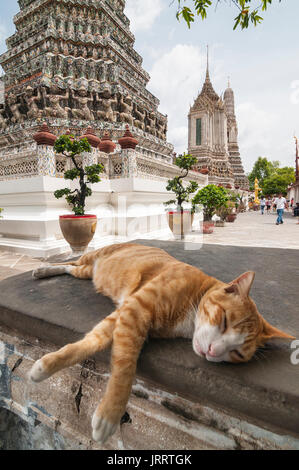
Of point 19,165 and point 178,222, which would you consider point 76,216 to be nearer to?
point 178,222

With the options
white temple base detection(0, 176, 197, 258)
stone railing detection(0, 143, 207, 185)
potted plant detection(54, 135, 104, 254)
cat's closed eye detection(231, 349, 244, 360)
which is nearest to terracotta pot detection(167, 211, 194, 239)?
white temple base detection(0, 176, 197, 258)

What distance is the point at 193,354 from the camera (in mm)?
909

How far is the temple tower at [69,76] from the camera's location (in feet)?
41.7

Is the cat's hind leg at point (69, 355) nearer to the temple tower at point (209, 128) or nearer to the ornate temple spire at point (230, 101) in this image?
the temple tower at point (209, 128)

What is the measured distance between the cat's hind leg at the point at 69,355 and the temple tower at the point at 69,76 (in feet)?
43.8

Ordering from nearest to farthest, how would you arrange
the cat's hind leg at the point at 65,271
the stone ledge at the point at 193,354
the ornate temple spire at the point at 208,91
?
the stone ledge at the point at 193,354
the cat's hind leg at the point at 65,271
the ornate temple spire at the point at 208,91

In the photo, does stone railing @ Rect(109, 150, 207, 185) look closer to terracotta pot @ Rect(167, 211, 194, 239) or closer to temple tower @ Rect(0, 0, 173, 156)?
terracotta pot @ Rect(167, 211, 194, 239)

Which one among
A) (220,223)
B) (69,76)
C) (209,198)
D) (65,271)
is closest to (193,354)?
(65,271)

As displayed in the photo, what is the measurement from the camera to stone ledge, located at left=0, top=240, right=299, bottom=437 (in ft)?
2.46

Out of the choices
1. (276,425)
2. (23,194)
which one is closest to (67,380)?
(276,425)

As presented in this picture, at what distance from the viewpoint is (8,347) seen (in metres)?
1.38

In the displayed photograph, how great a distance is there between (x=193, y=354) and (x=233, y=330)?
0.19 metres

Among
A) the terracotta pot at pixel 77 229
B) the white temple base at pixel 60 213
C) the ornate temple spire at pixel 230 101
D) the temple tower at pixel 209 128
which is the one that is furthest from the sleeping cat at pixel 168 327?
the ornate temple spire at pixel 230 101

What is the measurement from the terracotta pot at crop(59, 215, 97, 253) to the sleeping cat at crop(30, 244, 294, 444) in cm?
335
